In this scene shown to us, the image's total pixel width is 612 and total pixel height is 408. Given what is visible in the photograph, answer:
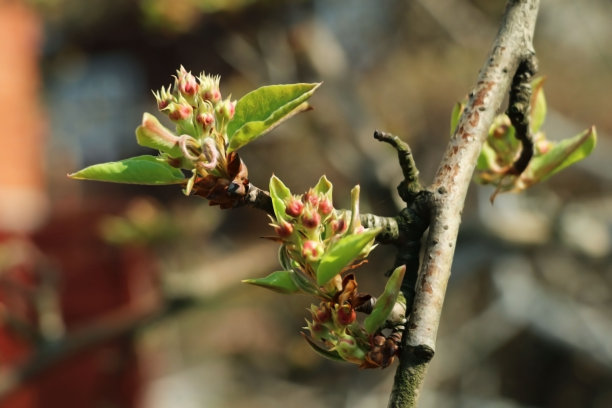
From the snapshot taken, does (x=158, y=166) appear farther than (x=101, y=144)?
No

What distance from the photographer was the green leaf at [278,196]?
67 cm

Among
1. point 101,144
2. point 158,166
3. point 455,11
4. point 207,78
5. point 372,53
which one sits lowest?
point 158,166

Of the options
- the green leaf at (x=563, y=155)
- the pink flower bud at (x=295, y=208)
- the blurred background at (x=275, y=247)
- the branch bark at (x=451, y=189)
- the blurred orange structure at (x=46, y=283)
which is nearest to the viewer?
the branch bark at (x=451, y=189)

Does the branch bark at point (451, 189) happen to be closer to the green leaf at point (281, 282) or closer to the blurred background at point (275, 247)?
the green leaf at point (281, 282)

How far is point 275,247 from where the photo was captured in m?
3.34

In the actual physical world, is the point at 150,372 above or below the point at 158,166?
above

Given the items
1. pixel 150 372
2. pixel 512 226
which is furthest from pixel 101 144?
pixel 512 226

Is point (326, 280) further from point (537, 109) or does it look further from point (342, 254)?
point (537, 109)

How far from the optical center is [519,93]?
81cm

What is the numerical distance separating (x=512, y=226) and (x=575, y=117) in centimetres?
336

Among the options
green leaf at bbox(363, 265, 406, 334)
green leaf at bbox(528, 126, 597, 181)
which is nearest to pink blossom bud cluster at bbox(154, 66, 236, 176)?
green leaf at bbox(363, 265, 406, 334)

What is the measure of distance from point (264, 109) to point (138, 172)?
5.4 inches

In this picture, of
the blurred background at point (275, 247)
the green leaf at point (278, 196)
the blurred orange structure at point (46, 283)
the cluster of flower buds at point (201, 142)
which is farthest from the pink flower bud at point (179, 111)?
the blurred orange structure at point (46, 283)

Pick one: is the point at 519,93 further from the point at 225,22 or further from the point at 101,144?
the point at 101,144
